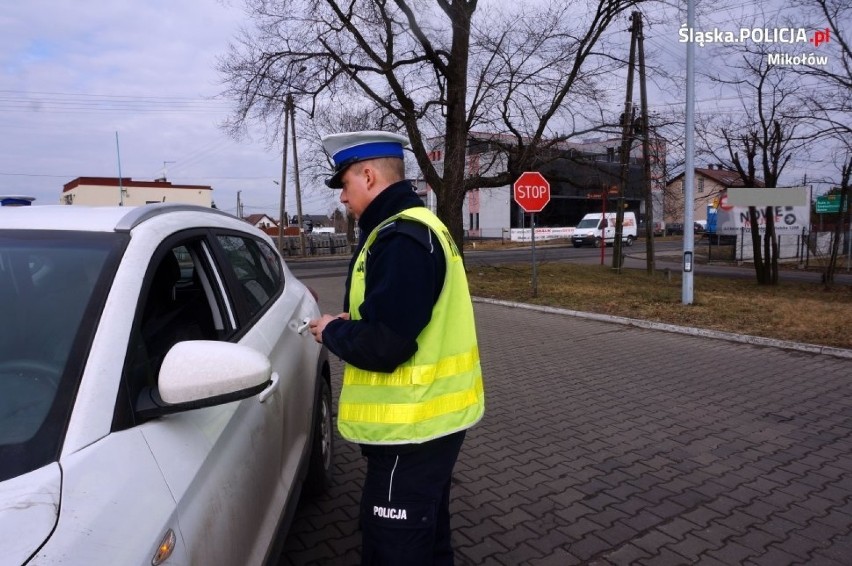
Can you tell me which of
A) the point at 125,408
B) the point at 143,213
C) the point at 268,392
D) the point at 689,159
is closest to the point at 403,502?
the point at 268,392

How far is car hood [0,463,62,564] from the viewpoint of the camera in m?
1.18

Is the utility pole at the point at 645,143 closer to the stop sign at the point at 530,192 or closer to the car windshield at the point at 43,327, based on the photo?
the stop sign at the point at 530,192

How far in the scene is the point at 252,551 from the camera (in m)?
1.97

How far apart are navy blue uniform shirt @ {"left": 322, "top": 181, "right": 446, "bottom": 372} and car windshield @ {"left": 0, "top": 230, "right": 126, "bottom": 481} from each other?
2.42 feet

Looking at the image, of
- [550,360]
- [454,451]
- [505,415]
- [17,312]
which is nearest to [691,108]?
[550,360]

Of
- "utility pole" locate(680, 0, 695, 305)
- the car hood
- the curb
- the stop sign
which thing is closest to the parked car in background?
the stop sign

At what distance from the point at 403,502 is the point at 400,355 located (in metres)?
0.51

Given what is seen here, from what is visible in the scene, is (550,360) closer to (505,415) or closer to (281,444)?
(505,415)

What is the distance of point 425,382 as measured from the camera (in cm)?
203

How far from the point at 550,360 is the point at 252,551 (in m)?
5.95

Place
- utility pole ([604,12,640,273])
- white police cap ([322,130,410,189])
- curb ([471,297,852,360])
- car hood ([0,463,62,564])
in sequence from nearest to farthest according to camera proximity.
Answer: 1. car hood ([0,463,62,564])
2. white police cap ([322,130,410,189])
3. curb ([471,297,852,360])
4. utility pole ([604,12,640,273])

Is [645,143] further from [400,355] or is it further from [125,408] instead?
[125,408]

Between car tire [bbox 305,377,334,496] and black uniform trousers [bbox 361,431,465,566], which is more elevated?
black uniform trousers [bbox 361,431,465,566]

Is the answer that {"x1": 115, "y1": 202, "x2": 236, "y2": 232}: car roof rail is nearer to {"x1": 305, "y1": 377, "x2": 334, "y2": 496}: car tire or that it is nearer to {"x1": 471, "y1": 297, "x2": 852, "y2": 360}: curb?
{"x1": 305, "y1": 377, "x2": 334, "y2": 496}: car tire
